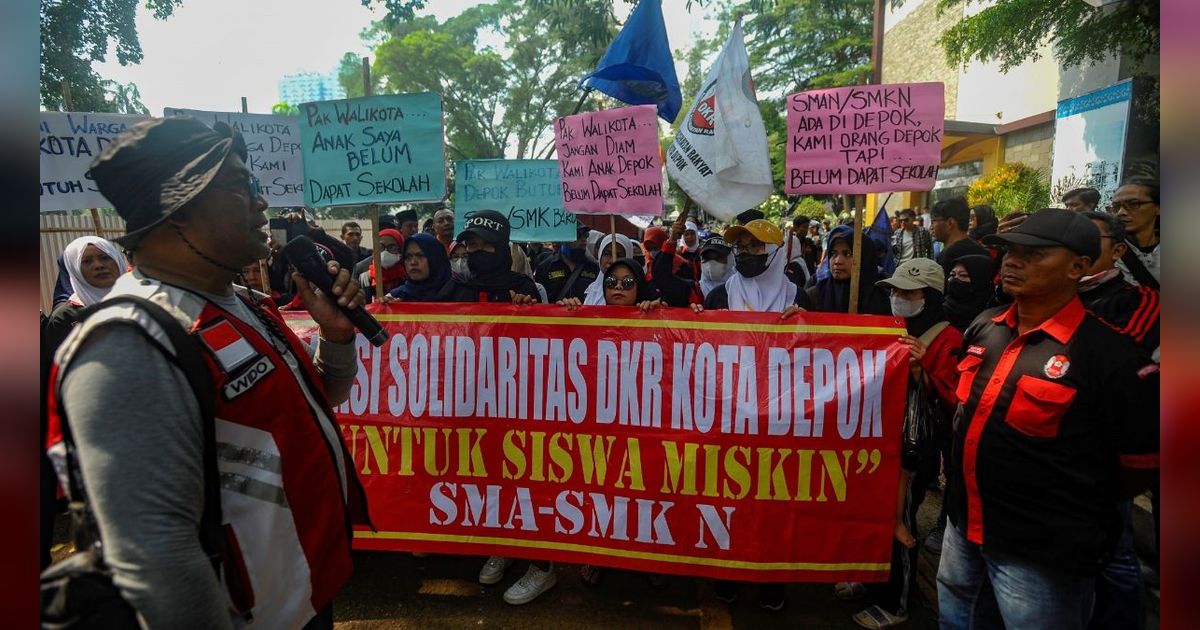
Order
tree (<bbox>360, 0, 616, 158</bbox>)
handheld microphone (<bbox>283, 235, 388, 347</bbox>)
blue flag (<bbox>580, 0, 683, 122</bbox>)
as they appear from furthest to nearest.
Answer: tree (<bbox>360, 0, 616, 158</bbox>) < blue flag (<bbox>580, 0, 683, 122</bbox>) < handheld microphone (<bbox>283, 235, 388, 347</bbox>)

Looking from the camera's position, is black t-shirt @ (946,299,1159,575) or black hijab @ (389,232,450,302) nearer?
black t-shirt @ (946,299,1159,575)

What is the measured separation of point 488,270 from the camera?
13.6 feet

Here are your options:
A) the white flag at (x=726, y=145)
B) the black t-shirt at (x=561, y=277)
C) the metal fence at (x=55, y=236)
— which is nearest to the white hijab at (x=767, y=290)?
the white flag at (x=726, y=145)

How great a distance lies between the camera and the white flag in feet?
12.5

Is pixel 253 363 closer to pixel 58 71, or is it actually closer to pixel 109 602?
pixel 109 602

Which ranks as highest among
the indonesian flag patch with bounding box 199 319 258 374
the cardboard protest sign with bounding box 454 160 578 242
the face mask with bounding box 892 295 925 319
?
the cardboard protest sign with bounding box 454 160 578 242

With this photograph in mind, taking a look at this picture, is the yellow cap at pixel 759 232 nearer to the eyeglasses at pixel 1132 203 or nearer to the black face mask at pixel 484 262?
the black face mask at pixel 484 262

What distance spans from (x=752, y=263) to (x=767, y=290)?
221 millimetres

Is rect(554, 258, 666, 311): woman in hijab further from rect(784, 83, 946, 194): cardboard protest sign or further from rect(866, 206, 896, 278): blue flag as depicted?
rect(866, 206, 896, 278): blue flag

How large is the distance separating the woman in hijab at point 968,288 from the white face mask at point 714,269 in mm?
2014

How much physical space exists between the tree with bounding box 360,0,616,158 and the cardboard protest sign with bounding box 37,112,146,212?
2520 cm

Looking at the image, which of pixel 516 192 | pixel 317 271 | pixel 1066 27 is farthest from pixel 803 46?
pixel 317 271

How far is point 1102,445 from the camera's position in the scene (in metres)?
1.94

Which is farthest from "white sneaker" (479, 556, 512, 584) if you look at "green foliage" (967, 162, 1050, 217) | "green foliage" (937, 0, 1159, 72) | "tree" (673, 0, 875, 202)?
"tree" (673, 0, 875, 202)
